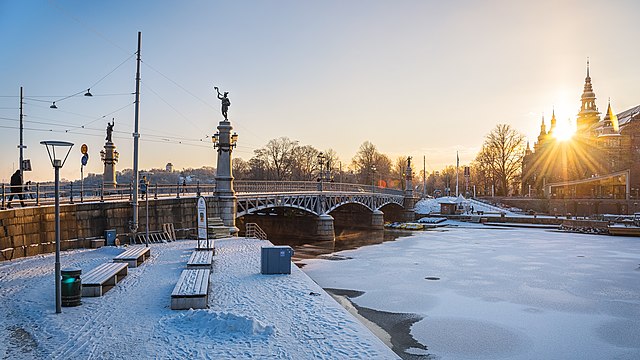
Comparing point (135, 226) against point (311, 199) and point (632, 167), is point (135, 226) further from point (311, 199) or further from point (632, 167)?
point (632, 167)

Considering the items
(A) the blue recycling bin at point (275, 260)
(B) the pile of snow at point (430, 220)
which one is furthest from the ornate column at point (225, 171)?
(B) the pile of snow at point (430, 220)

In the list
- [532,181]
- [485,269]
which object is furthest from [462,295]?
[532,181]

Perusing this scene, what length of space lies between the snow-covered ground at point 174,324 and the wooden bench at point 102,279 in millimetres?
253

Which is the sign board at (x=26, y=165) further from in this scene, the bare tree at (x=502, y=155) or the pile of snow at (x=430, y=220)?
the bare tree at (x=502, y=155)

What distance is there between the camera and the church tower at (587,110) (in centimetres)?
10144

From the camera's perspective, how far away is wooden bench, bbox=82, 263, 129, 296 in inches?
501

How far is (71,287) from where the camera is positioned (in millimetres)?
11648

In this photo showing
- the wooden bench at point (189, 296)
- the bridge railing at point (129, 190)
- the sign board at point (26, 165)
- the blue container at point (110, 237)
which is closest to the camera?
the wooden bench at point (189, 296)

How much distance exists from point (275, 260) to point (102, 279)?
603 cm

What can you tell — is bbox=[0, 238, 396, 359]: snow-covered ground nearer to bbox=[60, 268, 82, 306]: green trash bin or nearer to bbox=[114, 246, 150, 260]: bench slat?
bbox=[60, 268, 82, 306]: green trash bin

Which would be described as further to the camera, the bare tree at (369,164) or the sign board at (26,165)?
the bare tree at (369,164)

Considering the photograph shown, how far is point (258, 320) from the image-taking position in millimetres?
11219

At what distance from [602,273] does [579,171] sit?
72.3 meters

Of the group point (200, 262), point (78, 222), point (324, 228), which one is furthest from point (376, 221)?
point (200, 262)
